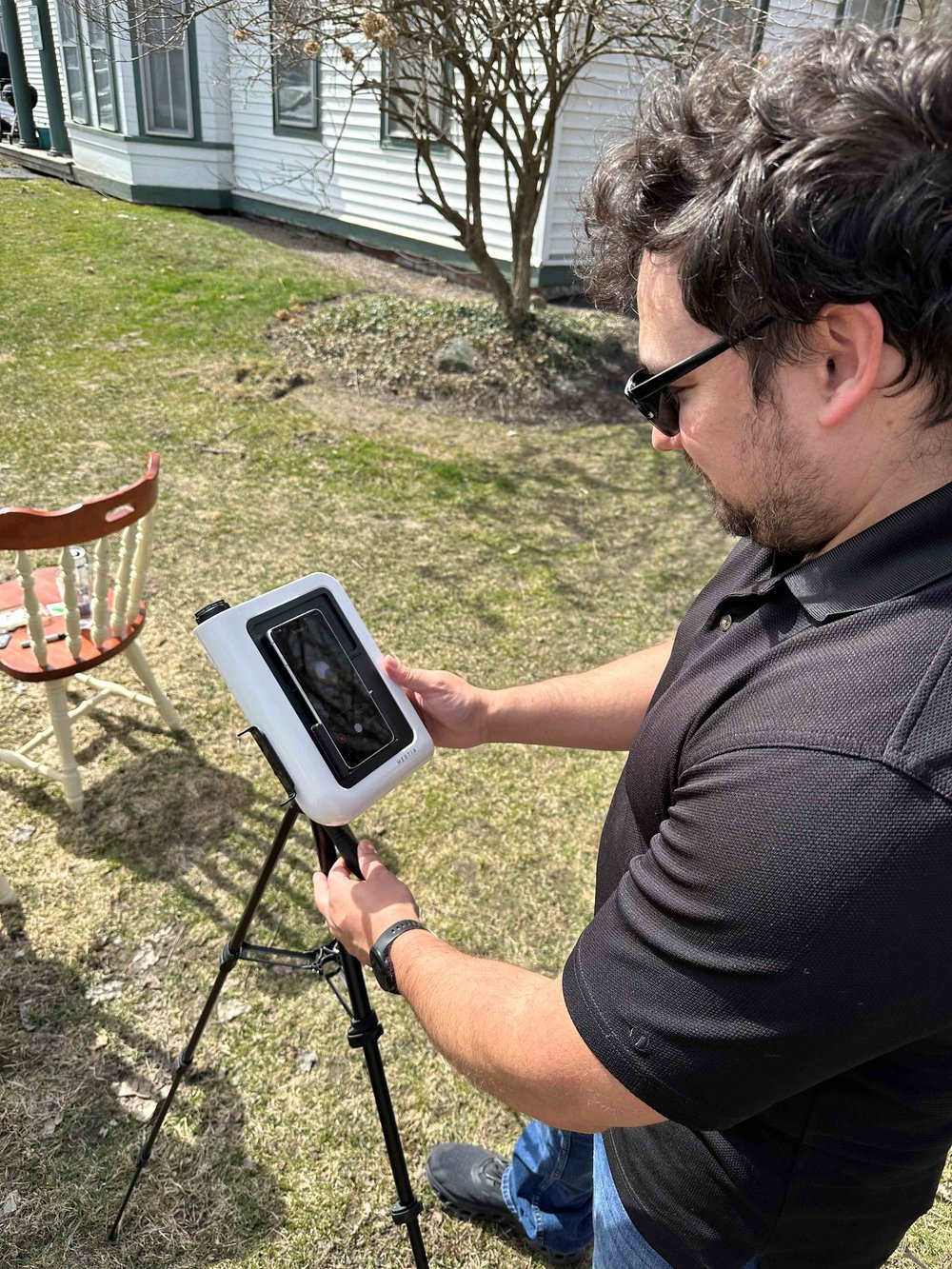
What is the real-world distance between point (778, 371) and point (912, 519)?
0.21m

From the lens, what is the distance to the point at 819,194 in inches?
32.0

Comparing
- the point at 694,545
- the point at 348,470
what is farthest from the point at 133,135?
the point at 694,545

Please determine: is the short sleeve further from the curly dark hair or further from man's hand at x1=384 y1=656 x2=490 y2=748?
man's hand at x1=384 y1=656 x2=490 y2=748

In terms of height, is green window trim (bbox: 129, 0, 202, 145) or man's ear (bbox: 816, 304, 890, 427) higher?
man's ear (bbox: 816, 304, 890, 427)

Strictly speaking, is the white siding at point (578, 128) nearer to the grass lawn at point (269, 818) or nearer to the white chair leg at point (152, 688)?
the grass lawn at point (269, 818)

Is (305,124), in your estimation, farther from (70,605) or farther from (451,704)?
(451,704)

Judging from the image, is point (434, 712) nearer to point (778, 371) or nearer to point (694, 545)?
point (778, 371)

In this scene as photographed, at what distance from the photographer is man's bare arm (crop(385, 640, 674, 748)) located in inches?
66.2

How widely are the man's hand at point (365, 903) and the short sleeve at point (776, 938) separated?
477 millimetres

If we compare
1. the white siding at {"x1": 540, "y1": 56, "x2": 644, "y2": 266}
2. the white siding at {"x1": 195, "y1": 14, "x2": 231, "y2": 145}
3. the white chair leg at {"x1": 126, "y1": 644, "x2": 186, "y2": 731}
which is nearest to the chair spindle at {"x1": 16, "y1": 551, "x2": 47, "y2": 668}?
the white chair leg at {"x1": 126, "y1": 644, "x2": 186, "y2": 731}

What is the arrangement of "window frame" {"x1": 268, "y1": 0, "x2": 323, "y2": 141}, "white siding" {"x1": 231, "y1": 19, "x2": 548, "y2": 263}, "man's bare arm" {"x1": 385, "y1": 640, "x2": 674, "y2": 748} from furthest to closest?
"window frame" {"x1": 268, "y1": 0, "x2": 323, "y2": 141} < "white siding" {"x1": 231, "y1": 19, "x2": 548, "y2": 263} < "man's bare arm" {"x1": 385, "y1": 640, "x2": 674, "y2": 748}

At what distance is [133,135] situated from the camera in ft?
38.7

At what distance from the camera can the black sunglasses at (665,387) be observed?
3.23 ft

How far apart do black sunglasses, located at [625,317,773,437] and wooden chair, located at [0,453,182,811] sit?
199 centimetres
